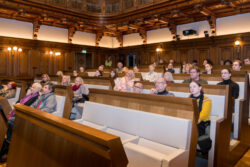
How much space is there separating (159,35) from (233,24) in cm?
434

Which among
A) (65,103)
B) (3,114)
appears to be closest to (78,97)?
(65,103)

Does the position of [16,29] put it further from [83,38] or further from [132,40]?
[132,40]

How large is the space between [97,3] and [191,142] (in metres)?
11.8

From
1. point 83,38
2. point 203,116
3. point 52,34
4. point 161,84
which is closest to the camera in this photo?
point 203,116

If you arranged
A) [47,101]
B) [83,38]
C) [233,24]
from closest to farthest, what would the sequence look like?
[47,101] → [233,24] → [83,38]

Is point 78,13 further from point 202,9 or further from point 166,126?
point 166,126

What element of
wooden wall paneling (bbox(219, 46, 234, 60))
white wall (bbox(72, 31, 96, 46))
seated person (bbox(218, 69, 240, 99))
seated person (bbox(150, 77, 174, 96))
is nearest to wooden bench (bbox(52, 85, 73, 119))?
seated person (bbox(150, 77, 174, 96))

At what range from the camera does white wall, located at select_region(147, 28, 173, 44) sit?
12.4m

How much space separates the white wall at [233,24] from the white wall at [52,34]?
890 centimetres

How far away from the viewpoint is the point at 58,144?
1233 mm

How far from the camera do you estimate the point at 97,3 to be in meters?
12.2

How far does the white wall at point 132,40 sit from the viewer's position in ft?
46.2

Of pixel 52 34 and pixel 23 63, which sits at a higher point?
pixel 52 34

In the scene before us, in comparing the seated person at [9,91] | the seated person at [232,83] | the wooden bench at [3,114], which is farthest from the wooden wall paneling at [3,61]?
the seated person at [232,83]
